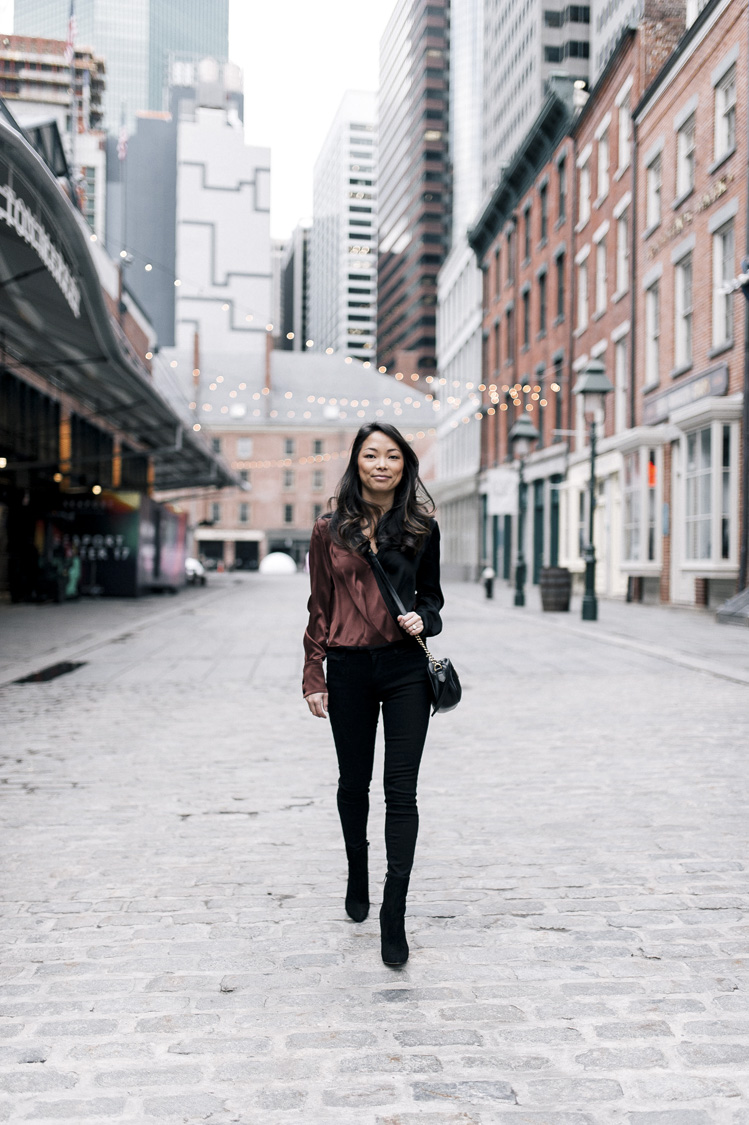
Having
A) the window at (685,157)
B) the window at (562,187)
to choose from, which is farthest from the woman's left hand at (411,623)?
the window at (562,187)

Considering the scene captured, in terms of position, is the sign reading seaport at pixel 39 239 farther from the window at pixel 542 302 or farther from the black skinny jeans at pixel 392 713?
the window at pixel 542 302

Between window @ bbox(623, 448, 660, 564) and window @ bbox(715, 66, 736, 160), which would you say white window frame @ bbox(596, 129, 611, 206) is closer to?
window @ bbox(715, 66, 736, 160)

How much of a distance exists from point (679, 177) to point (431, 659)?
2206cm

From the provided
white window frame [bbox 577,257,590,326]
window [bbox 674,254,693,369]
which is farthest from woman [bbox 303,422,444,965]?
white window frame [bbox 577,257,590,326]

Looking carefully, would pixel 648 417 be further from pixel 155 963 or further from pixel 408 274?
pixel 408 274

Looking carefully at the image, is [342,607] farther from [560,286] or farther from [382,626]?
[560,286]

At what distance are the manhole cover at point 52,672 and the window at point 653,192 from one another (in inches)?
693

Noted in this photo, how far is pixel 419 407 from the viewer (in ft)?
238

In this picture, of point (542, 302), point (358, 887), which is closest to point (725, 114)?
point (542, 302)

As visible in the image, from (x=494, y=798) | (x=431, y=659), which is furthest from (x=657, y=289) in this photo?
(x=431, y=659)

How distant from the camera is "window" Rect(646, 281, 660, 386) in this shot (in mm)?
24344

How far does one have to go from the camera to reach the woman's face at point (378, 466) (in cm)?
349

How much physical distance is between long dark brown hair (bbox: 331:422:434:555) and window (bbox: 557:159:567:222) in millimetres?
31646

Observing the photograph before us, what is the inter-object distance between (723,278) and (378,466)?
1902 centimetres
